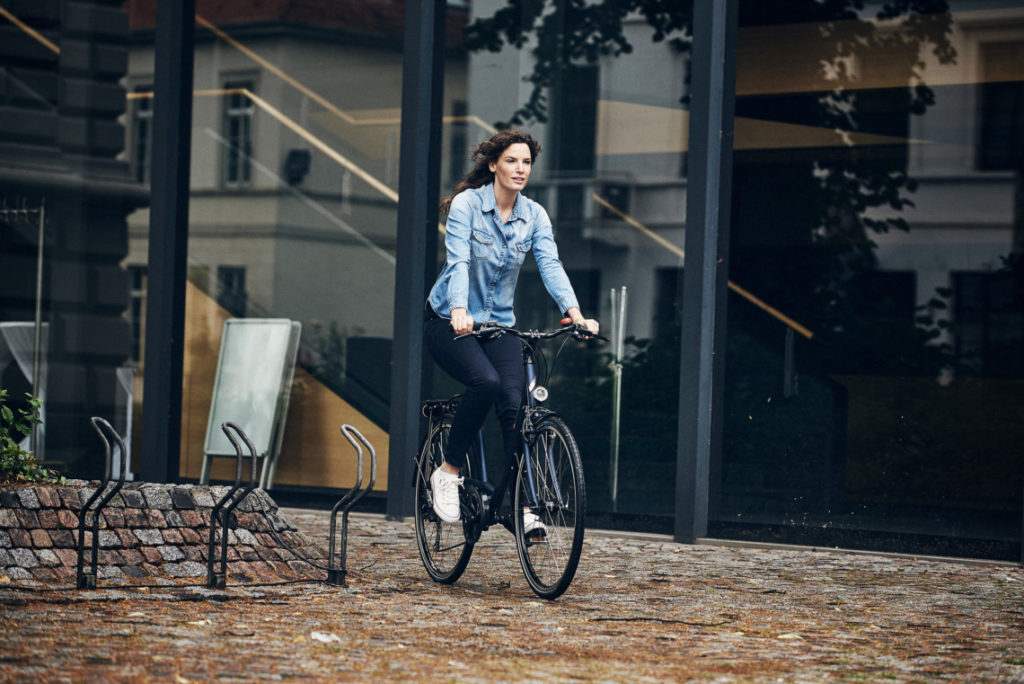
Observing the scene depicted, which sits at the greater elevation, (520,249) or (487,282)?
(520,249)

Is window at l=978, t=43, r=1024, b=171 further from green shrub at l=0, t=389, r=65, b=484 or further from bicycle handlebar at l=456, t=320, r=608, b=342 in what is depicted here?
green shrub at l=0, t=389, r=65, b=484

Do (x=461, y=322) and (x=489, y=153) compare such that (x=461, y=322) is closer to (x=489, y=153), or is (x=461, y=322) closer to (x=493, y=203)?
(x=493, y=203)

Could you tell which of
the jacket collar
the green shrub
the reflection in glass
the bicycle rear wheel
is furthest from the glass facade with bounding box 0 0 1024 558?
the green shrub

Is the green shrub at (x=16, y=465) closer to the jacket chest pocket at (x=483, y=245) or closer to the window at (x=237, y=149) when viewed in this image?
the jacket chest pocket at (x=483, y=245)

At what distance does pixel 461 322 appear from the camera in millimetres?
5785

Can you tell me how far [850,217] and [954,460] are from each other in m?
1.52

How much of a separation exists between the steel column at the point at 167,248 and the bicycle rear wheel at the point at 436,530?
3.66m

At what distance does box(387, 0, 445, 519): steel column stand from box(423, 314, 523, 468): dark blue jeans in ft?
8.89

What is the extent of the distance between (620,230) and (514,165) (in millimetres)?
2823

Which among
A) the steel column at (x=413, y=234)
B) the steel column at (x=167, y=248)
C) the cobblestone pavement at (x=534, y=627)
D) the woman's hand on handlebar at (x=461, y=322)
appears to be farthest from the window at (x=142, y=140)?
the woman's hand on handlebar at (x=461, y=322)

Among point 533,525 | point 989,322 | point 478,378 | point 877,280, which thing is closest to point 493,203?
point 478,378

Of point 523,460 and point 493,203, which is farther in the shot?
point 493,203

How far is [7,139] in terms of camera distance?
1084cm

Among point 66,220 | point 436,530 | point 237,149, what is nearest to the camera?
point 436,530
